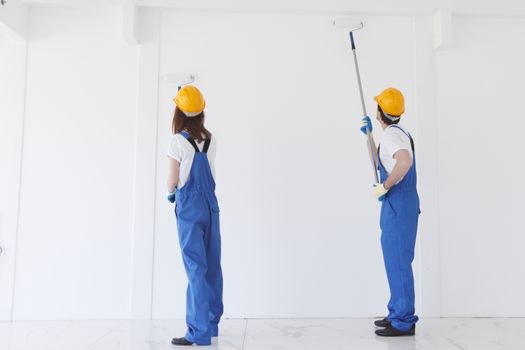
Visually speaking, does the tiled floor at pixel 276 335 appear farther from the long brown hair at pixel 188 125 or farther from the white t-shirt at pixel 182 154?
the long brown hair at pixel 188 125

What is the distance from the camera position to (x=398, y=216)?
2180 mm

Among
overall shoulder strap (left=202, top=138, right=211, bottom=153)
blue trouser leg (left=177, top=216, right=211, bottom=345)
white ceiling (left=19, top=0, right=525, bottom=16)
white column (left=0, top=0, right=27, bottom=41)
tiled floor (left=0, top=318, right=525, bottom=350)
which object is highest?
white ceiling (left=19, top=0, right=525, bottom=16)

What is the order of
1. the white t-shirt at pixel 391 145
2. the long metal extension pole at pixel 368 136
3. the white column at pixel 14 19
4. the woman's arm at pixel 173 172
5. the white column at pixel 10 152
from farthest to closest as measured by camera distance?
the white column at pixel 10 152
the white column at pixel 14 19
the long metal extension pole at pixel 368 136
the white t-shirt at pixel 391 145
the woman's arm at pixel 173 172

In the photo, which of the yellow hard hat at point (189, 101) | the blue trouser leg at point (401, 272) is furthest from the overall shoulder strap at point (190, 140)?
the blue trouser leg at point (401, 272)

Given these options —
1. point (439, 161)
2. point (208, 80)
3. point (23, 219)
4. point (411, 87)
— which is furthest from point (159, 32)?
point (439, 161)

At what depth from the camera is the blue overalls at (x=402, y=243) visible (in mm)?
2180

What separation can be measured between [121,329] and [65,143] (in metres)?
1.22

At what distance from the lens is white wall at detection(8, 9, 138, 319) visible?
2.66 m

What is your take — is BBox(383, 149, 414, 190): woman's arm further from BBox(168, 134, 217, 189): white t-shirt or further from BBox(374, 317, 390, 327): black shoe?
BBox(168, 134, 217, 189): white t-shirt

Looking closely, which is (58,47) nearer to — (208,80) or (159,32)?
(159,32)

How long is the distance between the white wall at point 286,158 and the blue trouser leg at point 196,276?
0.63 m

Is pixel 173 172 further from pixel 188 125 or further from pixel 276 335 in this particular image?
pixel 276 335

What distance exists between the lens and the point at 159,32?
276cm

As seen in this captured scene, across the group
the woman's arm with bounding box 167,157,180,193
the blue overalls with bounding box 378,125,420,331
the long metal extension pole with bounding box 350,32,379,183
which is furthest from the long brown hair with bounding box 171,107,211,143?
the blue overalls with bounding box 378,125,420,331
